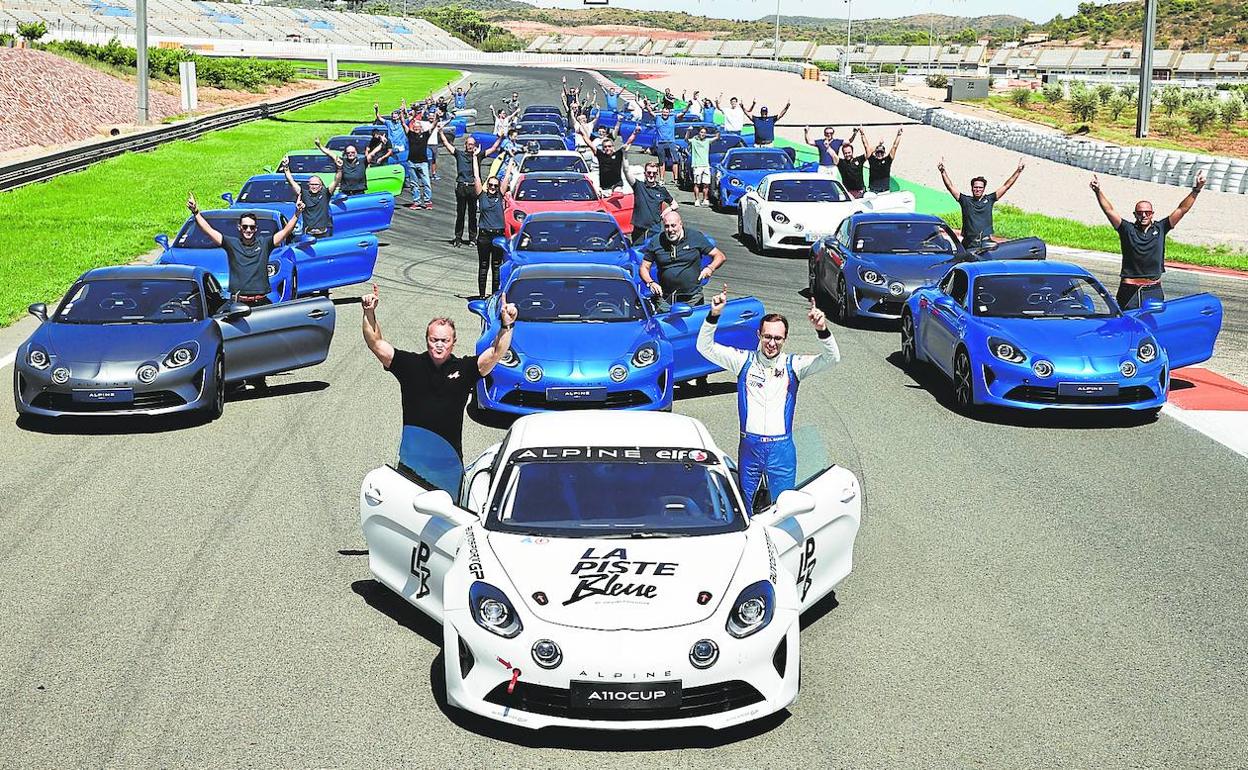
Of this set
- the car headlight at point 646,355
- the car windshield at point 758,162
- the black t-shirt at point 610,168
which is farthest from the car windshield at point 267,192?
the car headlight at point 646,355

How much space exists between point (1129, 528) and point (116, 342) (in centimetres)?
842

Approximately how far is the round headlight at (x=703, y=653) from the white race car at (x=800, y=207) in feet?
61.0

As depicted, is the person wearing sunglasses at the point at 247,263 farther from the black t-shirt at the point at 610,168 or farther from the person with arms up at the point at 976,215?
the black t-shirt at the point at 610,168

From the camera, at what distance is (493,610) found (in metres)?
6.31

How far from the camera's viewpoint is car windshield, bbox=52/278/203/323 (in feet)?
43.8

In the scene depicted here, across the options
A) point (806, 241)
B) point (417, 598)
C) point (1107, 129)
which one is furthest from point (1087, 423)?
point (1107, 129)

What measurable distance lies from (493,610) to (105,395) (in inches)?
275

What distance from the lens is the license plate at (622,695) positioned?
603cm

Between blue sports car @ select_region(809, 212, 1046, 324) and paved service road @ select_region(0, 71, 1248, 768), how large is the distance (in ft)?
15.5

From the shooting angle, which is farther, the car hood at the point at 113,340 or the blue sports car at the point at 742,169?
the blue sports car at the point at 742,169

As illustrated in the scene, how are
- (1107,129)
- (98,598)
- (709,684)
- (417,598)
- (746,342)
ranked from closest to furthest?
(709,684), (417,598), (98,598), (746,342), (1107,129)

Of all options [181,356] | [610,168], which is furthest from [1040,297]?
[610,168]

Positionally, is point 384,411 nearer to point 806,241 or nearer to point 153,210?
point 806,241

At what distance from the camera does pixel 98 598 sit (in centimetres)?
811
